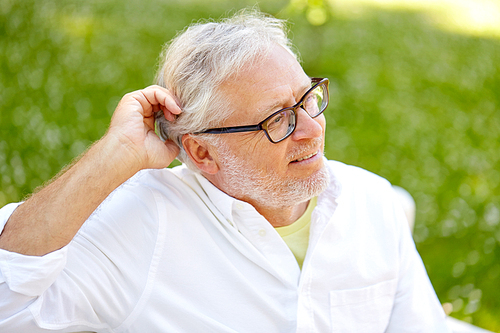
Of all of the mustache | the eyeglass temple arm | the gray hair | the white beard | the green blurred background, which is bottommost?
the green blurred background

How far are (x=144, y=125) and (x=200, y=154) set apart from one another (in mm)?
353

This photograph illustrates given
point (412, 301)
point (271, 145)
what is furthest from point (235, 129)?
point (412, 301)

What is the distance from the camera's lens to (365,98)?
28.5ft

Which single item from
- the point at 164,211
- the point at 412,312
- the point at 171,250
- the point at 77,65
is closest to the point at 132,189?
the point at 164,211

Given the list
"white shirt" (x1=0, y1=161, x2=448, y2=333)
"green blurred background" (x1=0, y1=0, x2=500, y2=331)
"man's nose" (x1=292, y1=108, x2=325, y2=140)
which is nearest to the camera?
"white shirt" (x1=0, y1=161, x2=448, y2=333)

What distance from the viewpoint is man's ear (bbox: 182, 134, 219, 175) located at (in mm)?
2545

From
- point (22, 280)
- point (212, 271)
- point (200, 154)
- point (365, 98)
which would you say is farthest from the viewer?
point (365, 98)

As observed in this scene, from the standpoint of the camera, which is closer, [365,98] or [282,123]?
[282,123]

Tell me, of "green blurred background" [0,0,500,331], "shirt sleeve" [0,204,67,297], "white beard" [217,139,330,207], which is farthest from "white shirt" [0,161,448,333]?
"green blurred background" [0,0,500,331]

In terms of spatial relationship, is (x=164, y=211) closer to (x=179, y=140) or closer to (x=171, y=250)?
(x=171, y=250)

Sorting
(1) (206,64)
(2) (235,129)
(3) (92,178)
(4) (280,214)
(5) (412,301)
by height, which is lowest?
(5) (412,301)

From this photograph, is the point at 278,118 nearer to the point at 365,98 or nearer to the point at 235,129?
the point at 235,129

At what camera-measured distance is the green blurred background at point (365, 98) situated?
540 cm

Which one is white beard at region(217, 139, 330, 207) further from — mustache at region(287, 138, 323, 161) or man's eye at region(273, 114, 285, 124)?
man's eye at region(273, 114, 285, 124)
